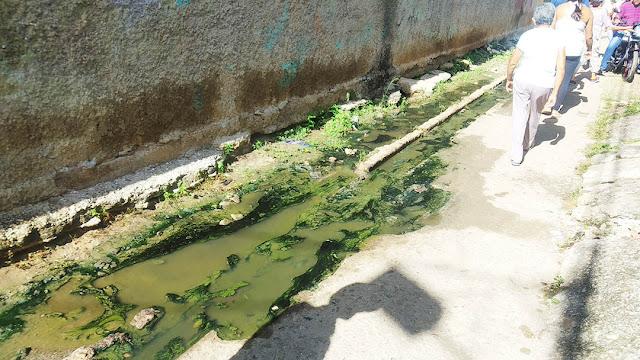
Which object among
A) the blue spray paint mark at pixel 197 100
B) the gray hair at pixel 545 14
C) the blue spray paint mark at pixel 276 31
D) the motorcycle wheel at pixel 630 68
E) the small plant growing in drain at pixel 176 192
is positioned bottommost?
the small plant growing in drain at pixel 176 192

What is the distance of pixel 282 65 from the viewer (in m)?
5.20

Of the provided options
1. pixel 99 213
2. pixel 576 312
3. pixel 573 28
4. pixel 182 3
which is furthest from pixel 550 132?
pixel 99 213

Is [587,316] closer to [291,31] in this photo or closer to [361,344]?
[361,344]

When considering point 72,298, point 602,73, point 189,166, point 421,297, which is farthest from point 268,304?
point 602,73

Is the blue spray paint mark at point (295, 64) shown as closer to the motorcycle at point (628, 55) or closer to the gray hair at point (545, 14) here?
the gray hair at point (545, 14)

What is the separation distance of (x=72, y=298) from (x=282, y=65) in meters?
3.47

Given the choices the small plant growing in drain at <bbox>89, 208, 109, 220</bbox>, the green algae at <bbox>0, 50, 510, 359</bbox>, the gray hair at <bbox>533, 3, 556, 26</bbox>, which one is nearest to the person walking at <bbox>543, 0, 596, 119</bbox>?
the gray hair at <bbox>533, 3, 556, 26</bbox>

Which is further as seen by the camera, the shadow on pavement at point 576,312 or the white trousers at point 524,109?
the white trousers at point 524,109

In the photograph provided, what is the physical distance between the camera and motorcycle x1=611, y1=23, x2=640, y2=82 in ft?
26.7

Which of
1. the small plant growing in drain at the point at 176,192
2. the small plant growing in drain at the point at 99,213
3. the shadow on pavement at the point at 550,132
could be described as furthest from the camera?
the shadow on pavement at the point at 550,132

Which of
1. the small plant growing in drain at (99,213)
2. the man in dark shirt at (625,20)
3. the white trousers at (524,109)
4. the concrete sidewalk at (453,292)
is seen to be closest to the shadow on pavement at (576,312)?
the concrete sidewalk at (453,292)

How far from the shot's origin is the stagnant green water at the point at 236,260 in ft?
8.66

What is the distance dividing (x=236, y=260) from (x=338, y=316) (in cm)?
107

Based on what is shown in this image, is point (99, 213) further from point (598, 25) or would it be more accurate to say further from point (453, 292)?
point (598, 25)
